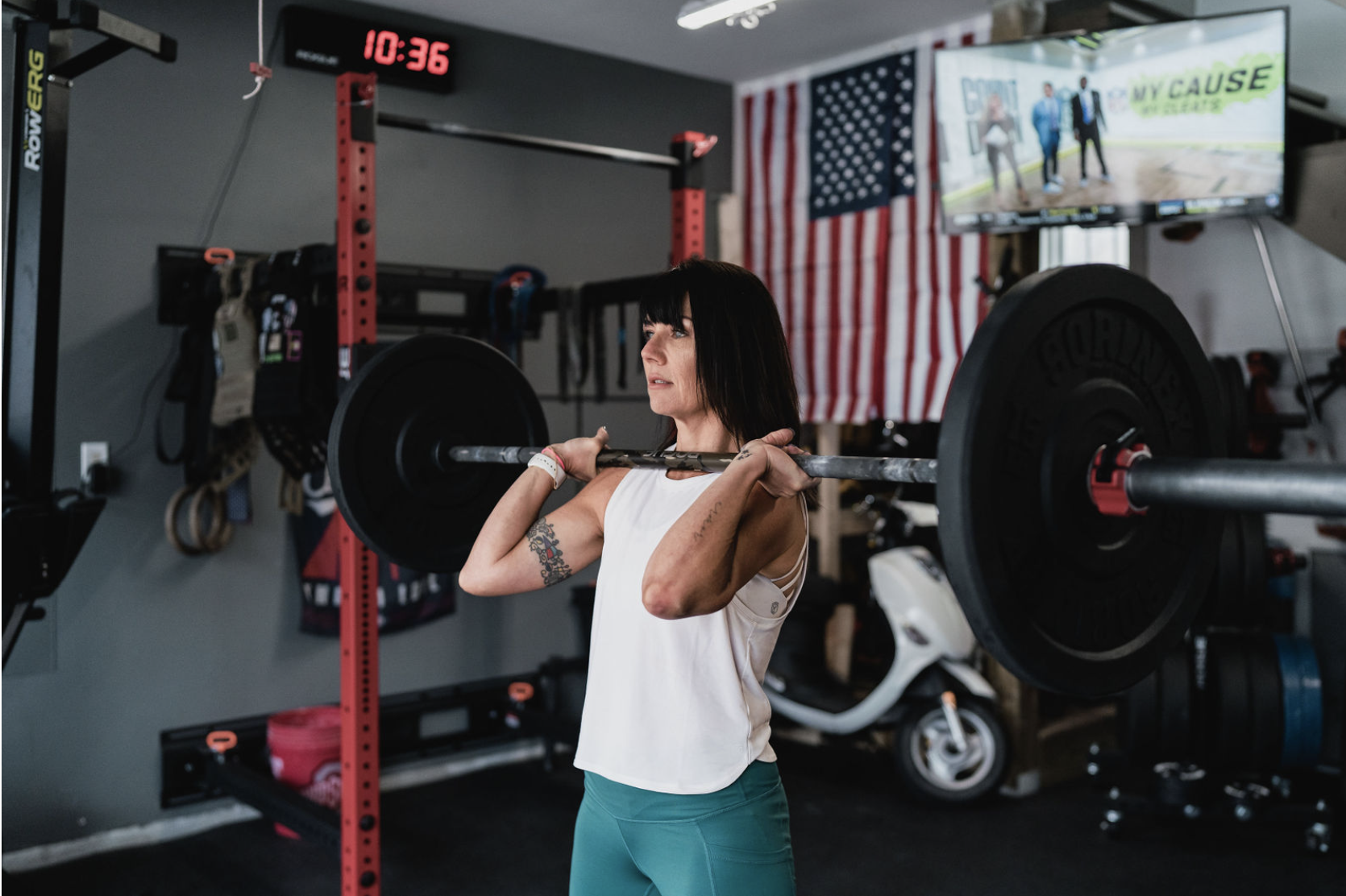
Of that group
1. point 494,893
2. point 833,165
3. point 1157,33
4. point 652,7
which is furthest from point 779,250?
point 494,893

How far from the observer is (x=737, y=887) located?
1.51 metres

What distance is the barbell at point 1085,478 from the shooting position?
45.1 inches

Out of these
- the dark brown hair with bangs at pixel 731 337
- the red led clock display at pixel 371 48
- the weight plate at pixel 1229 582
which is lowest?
the weight plate at pixel 1229 582

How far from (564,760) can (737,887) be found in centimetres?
312

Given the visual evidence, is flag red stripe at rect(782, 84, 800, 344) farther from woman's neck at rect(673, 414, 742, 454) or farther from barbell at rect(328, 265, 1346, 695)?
barbell at rect(328, 265, 1346, 695)

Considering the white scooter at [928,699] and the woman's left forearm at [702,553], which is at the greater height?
the woman's left forearm at [702,553]

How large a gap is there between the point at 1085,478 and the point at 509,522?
903mm

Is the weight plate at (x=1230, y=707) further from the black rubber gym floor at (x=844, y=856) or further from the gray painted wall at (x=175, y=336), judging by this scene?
the gray painted wall at (x=175, y=336)

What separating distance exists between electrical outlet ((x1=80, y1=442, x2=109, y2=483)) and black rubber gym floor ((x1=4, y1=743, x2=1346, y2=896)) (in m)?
1.22

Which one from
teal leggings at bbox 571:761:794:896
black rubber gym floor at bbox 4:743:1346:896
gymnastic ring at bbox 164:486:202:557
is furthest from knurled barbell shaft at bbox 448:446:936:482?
gymnastic ring at bbox 164:486:202:557

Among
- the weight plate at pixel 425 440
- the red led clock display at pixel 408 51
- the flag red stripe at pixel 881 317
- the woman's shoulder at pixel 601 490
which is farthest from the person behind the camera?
the flag red stripe at pixel 881 317

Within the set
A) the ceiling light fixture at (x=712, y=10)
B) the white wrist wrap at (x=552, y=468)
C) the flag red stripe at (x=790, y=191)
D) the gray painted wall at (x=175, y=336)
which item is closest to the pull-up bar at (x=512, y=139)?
the ceiling light fixture at (x=712, y=10)

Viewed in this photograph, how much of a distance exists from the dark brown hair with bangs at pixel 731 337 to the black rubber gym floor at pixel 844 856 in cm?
207

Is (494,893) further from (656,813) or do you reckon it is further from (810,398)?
(810,398)
